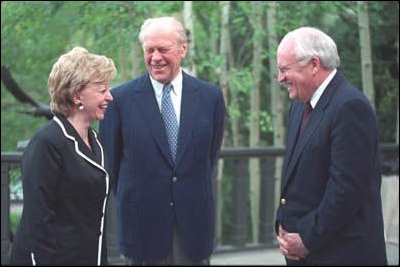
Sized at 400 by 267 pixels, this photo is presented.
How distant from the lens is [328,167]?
388cm

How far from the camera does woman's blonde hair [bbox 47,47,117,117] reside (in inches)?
148

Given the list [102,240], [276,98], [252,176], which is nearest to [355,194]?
[102,240]

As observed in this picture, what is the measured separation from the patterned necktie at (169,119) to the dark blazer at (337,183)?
896 millimetres

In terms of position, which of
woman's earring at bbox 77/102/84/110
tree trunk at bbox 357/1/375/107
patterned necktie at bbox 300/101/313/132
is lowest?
patterned necktie at bbox 300/101/313/132

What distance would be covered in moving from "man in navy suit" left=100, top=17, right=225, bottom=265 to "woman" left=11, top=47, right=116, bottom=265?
87cm

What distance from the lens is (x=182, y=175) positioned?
4805 mm

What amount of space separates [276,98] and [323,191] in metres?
13.5

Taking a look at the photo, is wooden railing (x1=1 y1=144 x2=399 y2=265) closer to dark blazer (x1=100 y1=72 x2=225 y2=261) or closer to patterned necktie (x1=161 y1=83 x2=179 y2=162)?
dark blazer (x1=100 y1=72 x2=225 y2=261)

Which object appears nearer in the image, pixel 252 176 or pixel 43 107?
pixel 43 107

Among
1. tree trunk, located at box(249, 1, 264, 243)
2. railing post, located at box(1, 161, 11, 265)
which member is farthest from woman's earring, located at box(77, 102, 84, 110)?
tree trunk, located at box(249, 1, 264, 243)

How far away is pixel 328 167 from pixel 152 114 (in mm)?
1238

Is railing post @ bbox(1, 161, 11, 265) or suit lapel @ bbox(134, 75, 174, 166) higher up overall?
suit lapel @ bbox(134, 75, 174, 166)

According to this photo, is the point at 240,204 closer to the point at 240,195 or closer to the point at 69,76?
the point at 240,195

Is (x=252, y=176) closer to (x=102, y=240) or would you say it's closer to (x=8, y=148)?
(x=8, y=148)
